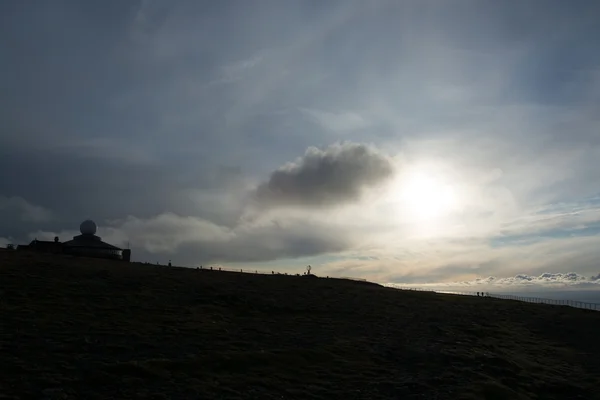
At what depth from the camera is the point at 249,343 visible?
28453mm

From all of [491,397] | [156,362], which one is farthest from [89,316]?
[491,397]

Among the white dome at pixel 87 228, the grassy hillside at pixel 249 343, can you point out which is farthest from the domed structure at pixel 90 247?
the grassy hillside at pixel 249 343

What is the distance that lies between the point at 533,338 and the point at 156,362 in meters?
33.2

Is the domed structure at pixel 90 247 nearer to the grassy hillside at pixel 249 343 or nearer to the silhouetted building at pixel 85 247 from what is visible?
the silhouetted building at pixel 85 247

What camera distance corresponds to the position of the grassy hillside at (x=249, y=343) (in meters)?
21.0

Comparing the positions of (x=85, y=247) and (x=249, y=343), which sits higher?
(x=85, y=247)

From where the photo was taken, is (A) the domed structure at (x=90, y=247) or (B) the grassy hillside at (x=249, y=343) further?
(A) the domed structure at (x=90, y=247)

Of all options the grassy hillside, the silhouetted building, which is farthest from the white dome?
the grassy hillside

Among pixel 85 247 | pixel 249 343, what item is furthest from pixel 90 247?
pixel 249 343

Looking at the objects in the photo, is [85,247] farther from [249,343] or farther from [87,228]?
[249,343]

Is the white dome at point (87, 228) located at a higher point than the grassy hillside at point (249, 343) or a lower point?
higher

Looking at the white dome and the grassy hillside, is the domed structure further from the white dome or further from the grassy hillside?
the grassy hillside

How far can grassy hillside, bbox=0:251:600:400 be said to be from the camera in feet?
69.1

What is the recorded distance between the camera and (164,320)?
103ft
